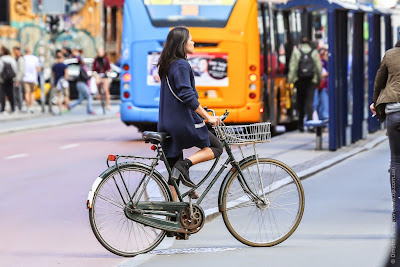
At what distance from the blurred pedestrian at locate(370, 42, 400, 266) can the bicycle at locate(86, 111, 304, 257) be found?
2.43ft

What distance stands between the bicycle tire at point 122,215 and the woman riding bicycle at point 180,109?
23cm

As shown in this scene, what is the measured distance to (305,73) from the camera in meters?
21.6

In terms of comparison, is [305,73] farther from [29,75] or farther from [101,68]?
[29,75]

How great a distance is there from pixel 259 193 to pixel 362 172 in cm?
640

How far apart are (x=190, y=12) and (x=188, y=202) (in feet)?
40.9

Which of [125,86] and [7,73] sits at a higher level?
[7,73]

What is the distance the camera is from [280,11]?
22672 millimetres

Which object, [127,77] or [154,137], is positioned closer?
[154,137]

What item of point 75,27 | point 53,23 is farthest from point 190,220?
point 75,27

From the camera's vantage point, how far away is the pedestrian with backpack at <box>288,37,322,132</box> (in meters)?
21.6

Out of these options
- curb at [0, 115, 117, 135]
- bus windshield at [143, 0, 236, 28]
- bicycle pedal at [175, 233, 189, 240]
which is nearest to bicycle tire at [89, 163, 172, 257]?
bicycle pedal at [175, 233, 189, 240]

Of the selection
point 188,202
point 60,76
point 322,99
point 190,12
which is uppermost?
point 190,12

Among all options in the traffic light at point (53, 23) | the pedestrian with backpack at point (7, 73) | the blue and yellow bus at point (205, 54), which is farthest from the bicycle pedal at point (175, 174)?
the traffic light at point (53, 23)

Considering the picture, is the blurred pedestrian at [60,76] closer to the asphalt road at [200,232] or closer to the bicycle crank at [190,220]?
the asphalt road at [200,232]
